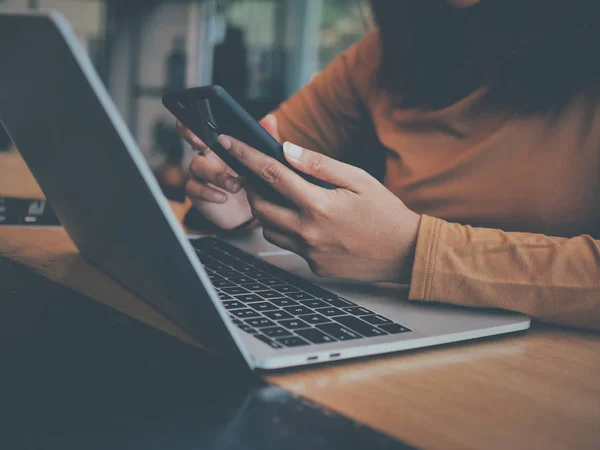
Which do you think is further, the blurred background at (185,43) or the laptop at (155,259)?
the blurred background at (185,43)

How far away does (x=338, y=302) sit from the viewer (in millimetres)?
578

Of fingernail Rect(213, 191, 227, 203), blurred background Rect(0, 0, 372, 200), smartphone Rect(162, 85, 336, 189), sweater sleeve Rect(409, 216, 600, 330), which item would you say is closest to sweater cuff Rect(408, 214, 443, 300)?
sweater sleeve Rect(409, 216, 600, 330)

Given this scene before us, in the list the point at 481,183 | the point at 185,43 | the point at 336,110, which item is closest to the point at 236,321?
the point at 481,183

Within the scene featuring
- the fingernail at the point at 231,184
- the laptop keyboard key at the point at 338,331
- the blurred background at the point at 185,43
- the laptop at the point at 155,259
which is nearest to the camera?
the laptop at the point at 155,259

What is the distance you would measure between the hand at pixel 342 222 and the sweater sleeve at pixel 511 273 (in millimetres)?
29

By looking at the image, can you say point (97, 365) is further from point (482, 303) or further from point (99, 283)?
point (482, 303)

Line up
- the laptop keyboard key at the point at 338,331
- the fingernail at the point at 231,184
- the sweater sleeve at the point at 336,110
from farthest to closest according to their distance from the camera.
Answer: the sweater sleeve at the point at 336,110, the fingernail at the point at 231,184, the laptop keyboard key at the point at 338,331

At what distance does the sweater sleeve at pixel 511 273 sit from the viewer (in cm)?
61

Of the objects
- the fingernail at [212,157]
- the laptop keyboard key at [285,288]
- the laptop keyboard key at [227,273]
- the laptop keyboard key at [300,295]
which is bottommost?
the laptop keyboard key at [227,273]

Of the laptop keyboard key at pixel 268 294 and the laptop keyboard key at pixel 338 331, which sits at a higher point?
the laptop keyboard key at pixel 338 331

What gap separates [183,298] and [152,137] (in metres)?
2.51

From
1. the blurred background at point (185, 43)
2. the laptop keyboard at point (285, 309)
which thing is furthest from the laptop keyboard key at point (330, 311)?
the blurred background at point (185, 43)

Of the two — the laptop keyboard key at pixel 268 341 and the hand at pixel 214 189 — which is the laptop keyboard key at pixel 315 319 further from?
the hand at pixel 214 189

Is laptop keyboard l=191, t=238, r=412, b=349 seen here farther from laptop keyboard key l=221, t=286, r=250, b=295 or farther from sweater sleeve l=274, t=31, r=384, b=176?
sweater sleeve l=274, t=31, r=384, b=176
